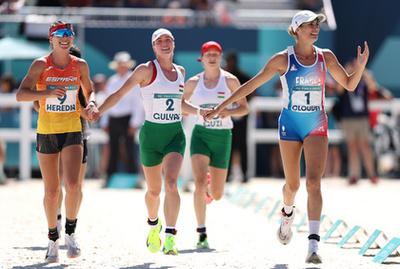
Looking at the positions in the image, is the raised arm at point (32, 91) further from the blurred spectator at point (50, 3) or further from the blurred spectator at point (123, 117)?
the blurred spectator at point (50, 3)

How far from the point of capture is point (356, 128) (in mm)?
15734

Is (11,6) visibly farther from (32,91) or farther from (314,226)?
(314,226)

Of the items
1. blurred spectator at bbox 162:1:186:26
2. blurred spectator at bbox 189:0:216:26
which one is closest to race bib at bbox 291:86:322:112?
blurred spectator at bbox 162:1:186:26

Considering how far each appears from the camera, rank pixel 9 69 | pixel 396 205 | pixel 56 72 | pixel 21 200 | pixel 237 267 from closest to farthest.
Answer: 1. pixel 237 267
2. pixel 56 72
3. pixel 396 205
4. pixel 21 200
5. pixel 9 69

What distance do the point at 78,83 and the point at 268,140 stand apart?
34.2ft

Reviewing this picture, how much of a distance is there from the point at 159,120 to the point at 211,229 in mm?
2382

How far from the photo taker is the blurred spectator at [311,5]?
795 inches

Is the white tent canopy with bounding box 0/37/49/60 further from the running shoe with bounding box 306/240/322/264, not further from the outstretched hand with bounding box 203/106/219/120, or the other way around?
the running shoe with bounding box 306/240/322/264

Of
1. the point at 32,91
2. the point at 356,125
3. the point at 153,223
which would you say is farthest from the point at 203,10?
the point at 32,91

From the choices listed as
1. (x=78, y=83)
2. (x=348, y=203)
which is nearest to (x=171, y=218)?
(x=78, y=83)

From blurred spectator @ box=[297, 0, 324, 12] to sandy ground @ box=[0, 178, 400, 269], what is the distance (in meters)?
5.97

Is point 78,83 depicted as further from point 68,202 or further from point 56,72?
point 68,202

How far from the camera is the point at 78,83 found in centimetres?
773

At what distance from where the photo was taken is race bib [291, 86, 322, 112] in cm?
751
